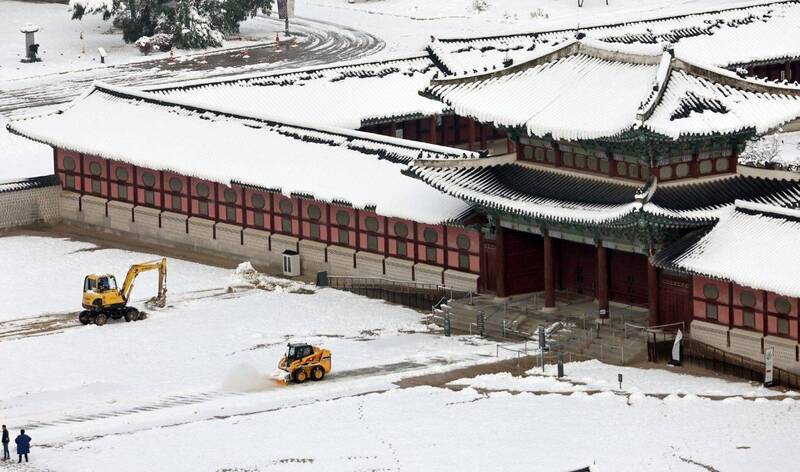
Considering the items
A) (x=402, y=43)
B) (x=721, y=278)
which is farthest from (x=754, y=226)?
(x=402, y=43)

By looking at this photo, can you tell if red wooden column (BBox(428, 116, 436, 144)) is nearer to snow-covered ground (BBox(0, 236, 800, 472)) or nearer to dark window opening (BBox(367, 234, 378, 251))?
dark window opening (BBox(367, 234, 378, 251))

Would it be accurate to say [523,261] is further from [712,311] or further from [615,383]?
[615,383]

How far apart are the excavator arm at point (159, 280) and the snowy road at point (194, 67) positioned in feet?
159

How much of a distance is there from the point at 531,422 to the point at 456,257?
19448 millimetres

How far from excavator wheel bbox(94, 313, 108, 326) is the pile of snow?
340 inches

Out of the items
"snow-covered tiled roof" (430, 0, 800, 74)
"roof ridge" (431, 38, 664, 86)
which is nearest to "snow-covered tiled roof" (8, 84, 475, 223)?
"roof ridge" (431, 38, 664, 86)

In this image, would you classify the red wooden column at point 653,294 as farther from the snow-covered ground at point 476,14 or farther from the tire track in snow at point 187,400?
the snow-covered ground at point 476,14

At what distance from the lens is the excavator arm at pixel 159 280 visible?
8825 cm

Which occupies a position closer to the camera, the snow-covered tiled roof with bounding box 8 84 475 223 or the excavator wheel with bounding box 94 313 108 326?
the excavator wheel with bounding box 94 313 108 326

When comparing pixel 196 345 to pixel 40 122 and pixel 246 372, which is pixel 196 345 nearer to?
pixel 246 372

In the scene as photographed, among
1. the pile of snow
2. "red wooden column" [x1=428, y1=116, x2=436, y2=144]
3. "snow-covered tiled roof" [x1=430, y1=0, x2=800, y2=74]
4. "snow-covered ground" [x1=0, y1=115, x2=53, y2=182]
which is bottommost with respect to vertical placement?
the pile of snow

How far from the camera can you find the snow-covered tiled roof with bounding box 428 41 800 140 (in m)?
79.4

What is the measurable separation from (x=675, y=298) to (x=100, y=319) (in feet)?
78.3

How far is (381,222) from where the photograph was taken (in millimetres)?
92812
